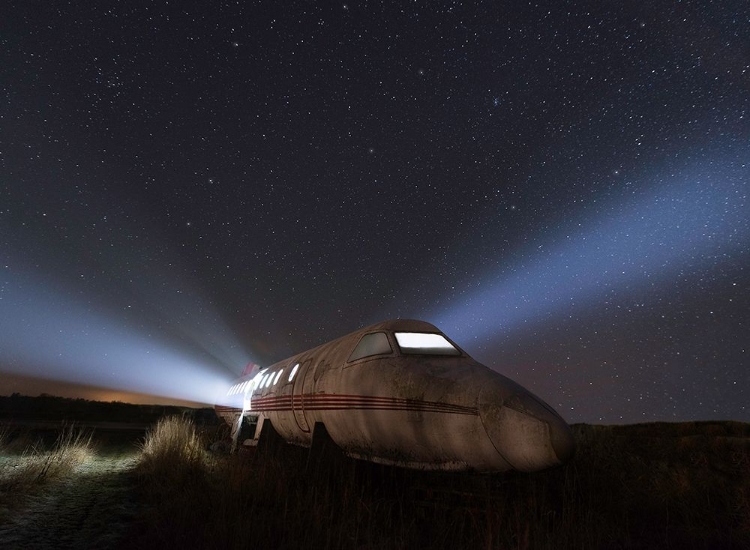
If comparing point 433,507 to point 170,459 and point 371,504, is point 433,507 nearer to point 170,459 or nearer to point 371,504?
point 371,504

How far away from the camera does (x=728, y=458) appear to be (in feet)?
37.0

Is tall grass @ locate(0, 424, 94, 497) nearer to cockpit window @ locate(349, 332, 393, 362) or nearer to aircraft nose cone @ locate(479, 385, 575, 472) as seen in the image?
cockpit window @ locate(349, 332, 393, 362)

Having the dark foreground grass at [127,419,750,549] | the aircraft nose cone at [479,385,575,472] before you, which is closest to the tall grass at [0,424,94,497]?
the dark foreground grass at [127,419,750,549]

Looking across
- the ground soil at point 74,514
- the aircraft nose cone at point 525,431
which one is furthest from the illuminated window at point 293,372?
the aircraft nose cone at point 525,431

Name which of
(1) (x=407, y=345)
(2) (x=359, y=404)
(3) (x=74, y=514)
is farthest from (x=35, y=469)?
(1) (x=407, y=345)

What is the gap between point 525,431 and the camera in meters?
4.62

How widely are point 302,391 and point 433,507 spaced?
3767 mm

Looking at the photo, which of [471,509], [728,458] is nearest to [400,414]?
[471,509]

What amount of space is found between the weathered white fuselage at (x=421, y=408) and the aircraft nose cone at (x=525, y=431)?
10mm

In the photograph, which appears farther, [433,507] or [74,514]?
[74,514]

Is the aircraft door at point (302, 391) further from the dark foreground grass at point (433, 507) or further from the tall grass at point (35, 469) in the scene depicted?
the tall grass at point (35, 469)

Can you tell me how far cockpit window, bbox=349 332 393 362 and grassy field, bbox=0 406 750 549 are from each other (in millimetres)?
1786

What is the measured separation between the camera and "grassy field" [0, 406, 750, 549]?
492 centimetres

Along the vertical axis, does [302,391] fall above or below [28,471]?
above
